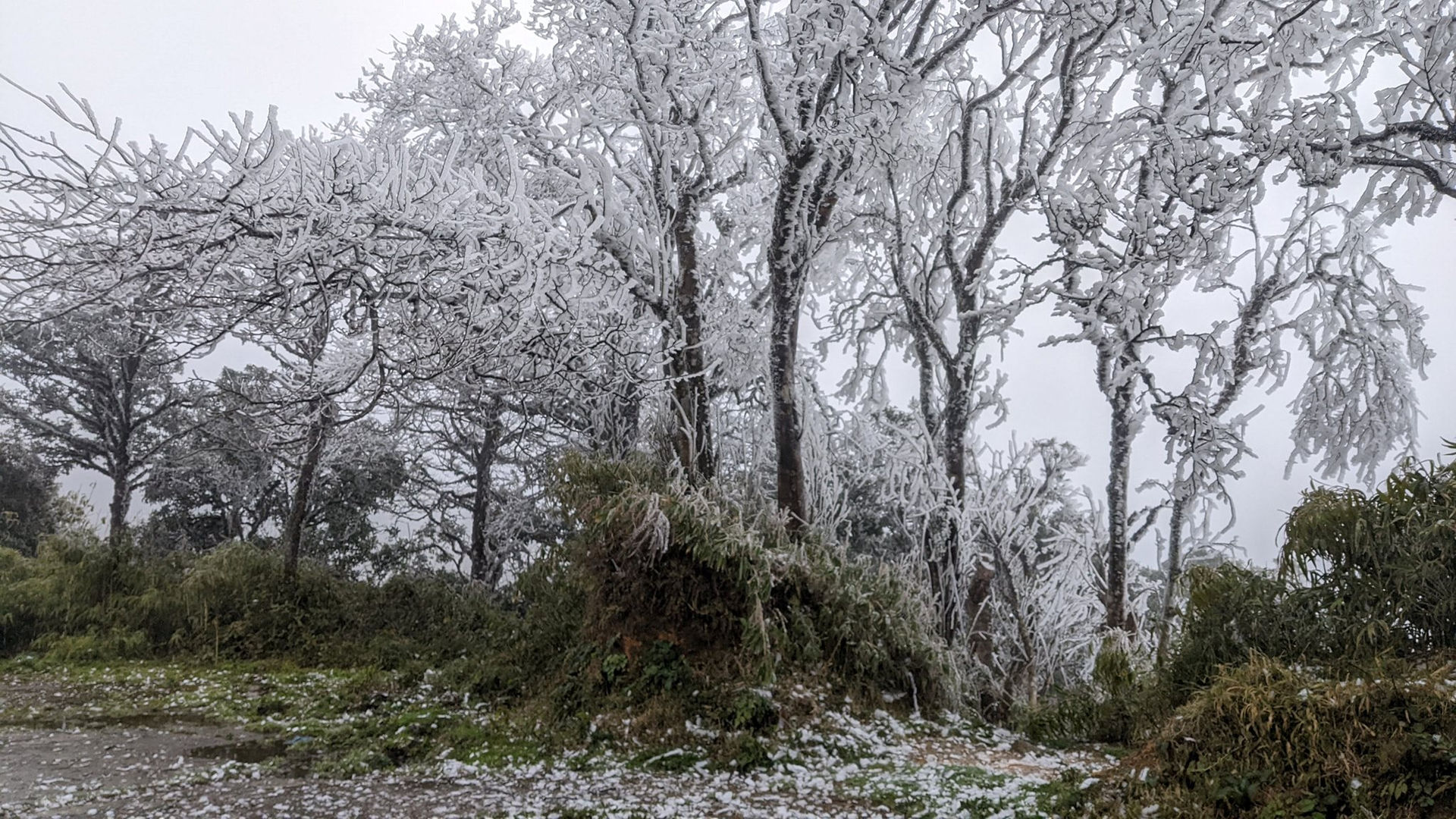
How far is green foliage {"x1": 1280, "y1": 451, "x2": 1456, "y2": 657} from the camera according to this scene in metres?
4.05

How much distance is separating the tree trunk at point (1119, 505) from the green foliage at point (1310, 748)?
459 centimetres

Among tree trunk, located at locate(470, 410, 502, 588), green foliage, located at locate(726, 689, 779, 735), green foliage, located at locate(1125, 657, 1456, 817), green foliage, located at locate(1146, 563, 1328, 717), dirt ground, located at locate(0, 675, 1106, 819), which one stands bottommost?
dirt ground, located at locate(0, 675, 1106, 819)

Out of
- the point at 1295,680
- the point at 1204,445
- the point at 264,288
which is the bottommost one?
the point at 1295,680

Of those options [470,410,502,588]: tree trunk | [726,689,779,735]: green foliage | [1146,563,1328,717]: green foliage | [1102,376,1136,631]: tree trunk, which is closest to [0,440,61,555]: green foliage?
[470,410,502,588]: tree trunk

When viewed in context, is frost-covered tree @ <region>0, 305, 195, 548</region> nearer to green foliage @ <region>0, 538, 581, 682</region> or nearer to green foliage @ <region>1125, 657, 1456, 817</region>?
green foliage @ <region>0, 538, 581, 682</region>

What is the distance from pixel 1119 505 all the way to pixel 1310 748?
5334 millimetres

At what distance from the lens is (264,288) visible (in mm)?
5070

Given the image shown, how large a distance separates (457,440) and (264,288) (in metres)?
7.95

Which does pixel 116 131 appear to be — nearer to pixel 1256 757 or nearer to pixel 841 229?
pixel 1256 757

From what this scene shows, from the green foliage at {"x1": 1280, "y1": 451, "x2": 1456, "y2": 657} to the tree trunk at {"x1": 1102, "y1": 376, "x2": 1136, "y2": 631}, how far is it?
3.81m

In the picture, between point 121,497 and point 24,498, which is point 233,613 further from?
point 24,498

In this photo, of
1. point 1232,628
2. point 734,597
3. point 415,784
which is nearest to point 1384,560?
point 1232,628

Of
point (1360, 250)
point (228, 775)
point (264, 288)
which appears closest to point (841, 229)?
point (1360, 250)

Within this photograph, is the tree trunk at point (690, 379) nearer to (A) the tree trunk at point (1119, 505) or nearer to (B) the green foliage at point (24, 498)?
(A) the tree trunk at point (1119, 505)
